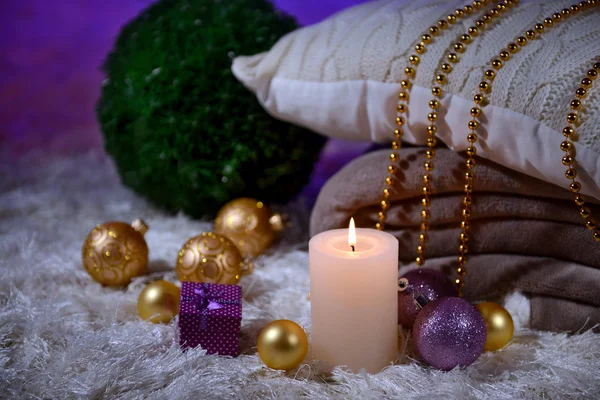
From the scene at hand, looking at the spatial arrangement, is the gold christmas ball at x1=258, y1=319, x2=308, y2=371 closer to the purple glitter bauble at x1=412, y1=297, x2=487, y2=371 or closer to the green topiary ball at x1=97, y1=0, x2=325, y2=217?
the purple glitter bauble at x1=412, y1=297, x2=487, y2=371

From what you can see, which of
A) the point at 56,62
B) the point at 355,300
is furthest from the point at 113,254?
the point at 56,62

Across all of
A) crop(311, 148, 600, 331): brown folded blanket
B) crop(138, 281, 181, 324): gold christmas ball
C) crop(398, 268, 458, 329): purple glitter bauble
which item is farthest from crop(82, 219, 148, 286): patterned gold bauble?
crop(398, 268, 458, 329): purple glitter bauble

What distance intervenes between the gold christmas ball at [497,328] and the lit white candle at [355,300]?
0.36 ft

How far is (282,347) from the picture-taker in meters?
0.64

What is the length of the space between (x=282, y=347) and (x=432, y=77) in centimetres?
38

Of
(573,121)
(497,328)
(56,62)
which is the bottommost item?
(497,328)

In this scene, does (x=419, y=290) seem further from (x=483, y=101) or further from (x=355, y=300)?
(x=483, y=101)

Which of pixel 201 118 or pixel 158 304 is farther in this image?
pixel 201 118

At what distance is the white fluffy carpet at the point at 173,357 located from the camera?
0.61 m

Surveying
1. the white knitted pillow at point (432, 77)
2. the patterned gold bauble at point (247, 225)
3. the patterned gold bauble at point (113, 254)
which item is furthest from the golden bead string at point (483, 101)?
the patterned gold bauble at point (113, 254)

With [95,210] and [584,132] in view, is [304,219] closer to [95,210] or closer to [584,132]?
[95,210]

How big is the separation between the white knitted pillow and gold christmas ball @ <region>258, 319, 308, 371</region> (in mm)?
319

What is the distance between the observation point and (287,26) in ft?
3.69

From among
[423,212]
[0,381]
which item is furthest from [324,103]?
[0,381]
